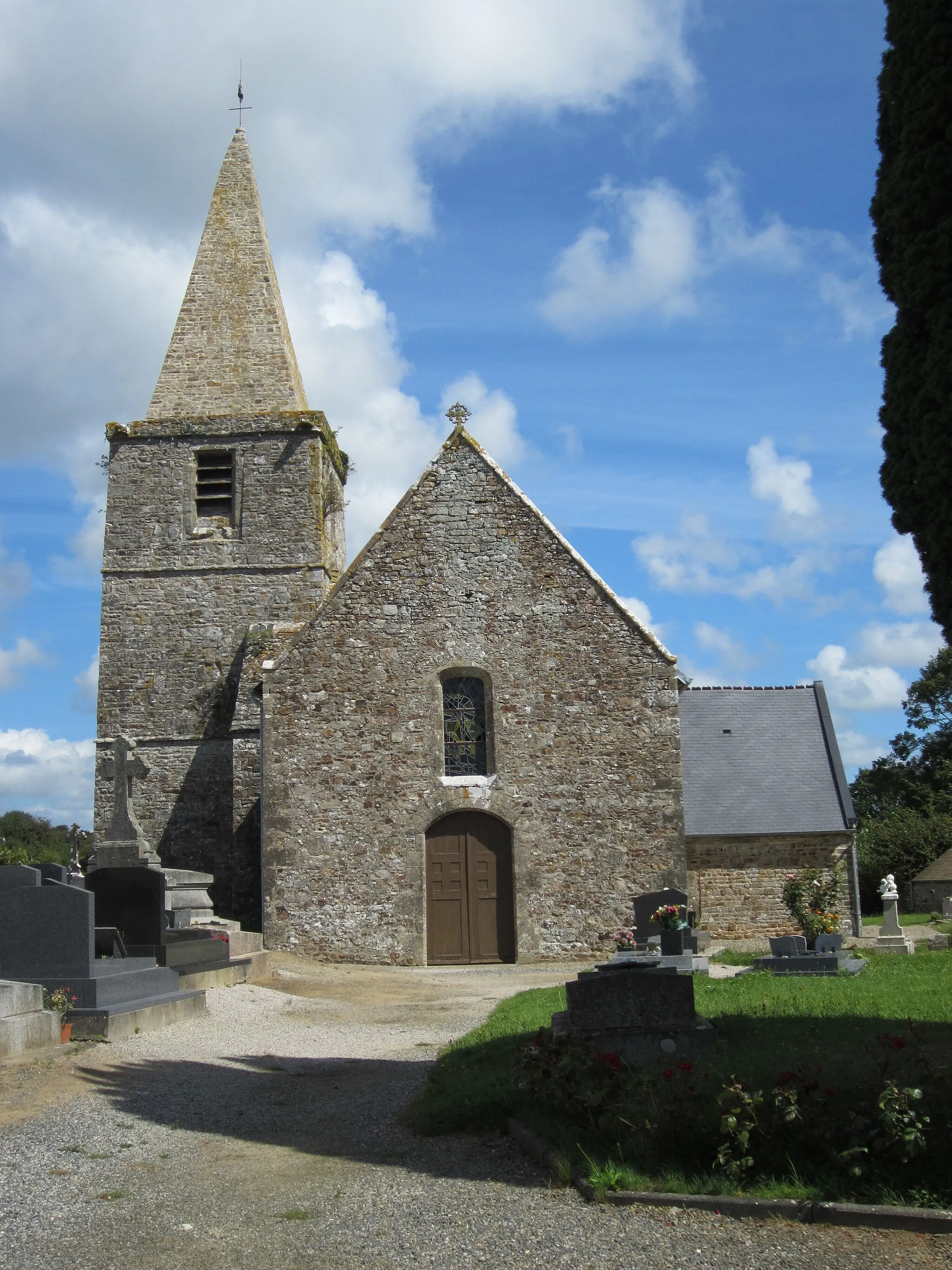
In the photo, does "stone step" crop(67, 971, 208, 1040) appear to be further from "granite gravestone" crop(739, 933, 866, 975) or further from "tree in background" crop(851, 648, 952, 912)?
"tree in background" crop(851, 648, 952, 912)

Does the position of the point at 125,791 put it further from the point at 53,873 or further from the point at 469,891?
the point at 469,891

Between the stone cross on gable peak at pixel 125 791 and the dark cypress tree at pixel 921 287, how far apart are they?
12.7m

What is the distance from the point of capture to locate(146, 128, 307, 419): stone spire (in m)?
23.1

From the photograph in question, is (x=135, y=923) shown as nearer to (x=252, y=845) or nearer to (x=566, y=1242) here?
(x=252, y=845)

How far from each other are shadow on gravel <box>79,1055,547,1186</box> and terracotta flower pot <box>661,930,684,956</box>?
5378 millimetres

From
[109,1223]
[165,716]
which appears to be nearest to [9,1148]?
[109,1223]

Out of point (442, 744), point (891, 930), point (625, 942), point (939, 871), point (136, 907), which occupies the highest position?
point (442, 744)

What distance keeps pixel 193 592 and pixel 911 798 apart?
34133 mm

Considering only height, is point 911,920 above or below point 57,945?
below

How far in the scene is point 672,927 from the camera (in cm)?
1464

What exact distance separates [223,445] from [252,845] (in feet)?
26.3

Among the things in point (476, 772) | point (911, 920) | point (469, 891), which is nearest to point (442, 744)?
point (476, 772)

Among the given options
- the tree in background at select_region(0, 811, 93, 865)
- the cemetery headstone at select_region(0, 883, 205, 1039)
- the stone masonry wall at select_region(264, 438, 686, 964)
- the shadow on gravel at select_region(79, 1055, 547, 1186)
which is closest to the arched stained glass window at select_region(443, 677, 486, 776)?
the stone masonry wall at select_region(264, 438, 686, 964)

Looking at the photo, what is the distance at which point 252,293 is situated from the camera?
23.8 meters
